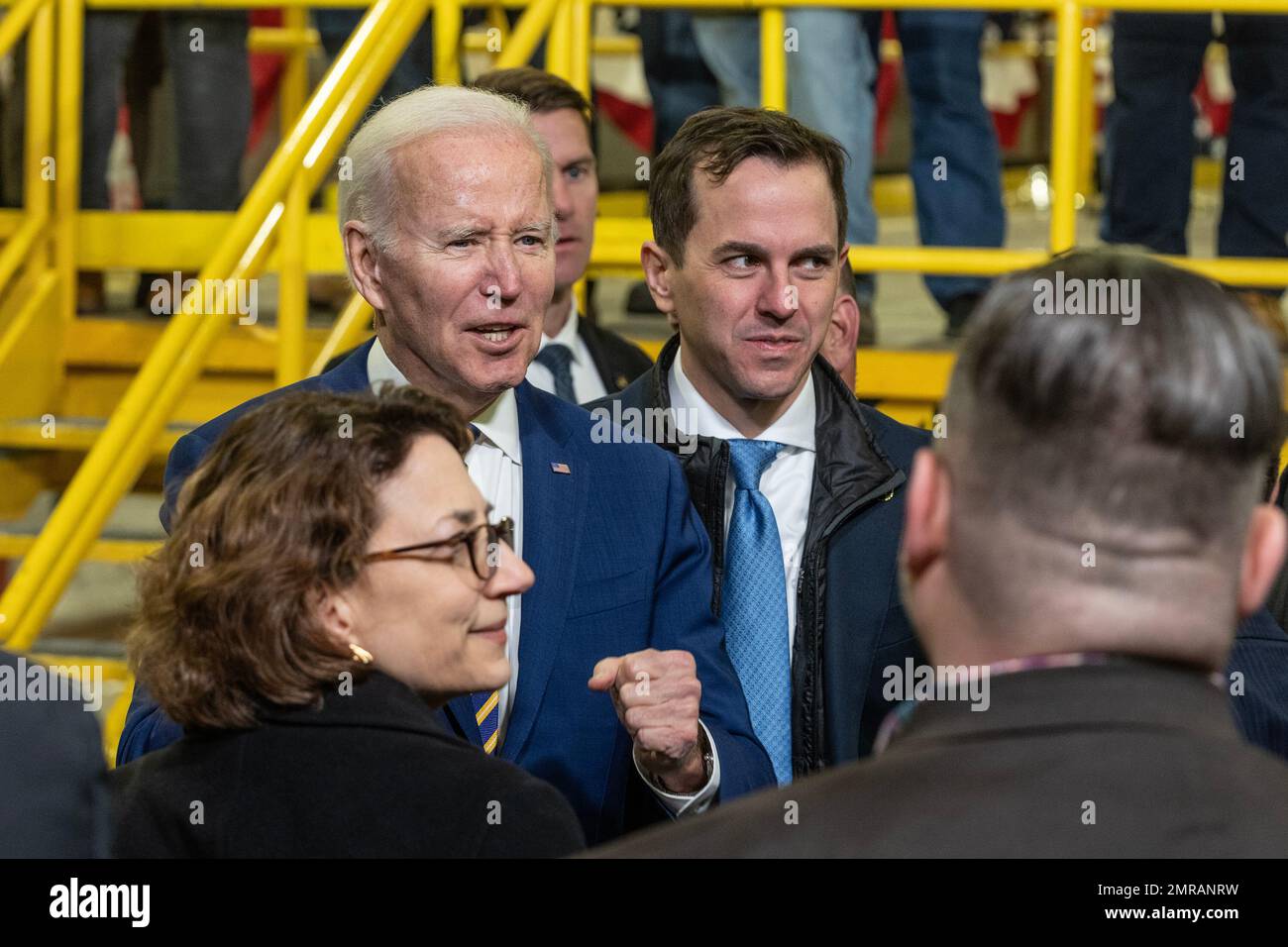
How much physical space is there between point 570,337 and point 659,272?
1.04m

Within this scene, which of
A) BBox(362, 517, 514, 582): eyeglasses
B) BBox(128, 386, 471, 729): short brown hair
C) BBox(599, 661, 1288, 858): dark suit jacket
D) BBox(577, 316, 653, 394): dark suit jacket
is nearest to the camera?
BBox(599, 661, 1288, 858): dark suit jacket

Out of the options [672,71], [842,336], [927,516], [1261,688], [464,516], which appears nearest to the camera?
[927,516]

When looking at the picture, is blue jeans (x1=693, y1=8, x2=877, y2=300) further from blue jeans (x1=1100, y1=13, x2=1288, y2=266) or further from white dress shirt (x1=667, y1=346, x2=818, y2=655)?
white dress shirt (x1=667, y1=346, x2=818, y2=655)

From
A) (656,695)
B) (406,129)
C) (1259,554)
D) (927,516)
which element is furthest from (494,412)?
(1259,554)

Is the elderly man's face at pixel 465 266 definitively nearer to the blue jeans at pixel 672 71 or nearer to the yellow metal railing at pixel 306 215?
the yellow metal railing at pixel 306 215

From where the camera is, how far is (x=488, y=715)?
93.7 inches

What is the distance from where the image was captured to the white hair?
2.59 m

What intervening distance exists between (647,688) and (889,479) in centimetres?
72

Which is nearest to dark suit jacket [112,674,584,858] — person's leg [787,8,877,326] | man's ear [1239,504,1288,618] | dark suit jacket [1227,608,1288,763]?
man's ear [1239,504,1288,618]

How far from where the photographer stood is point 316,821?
1.66 m

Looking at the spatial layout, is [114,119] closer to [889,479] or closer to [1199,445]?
[889,479]

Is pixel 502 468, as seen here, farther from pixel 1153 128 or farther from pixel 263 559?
pixel 1153 128

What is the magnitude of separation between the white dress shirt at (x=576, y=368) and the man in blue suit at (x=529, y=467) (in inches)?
53.1

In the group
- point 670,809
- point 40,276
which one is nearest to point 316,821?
point 670,809
